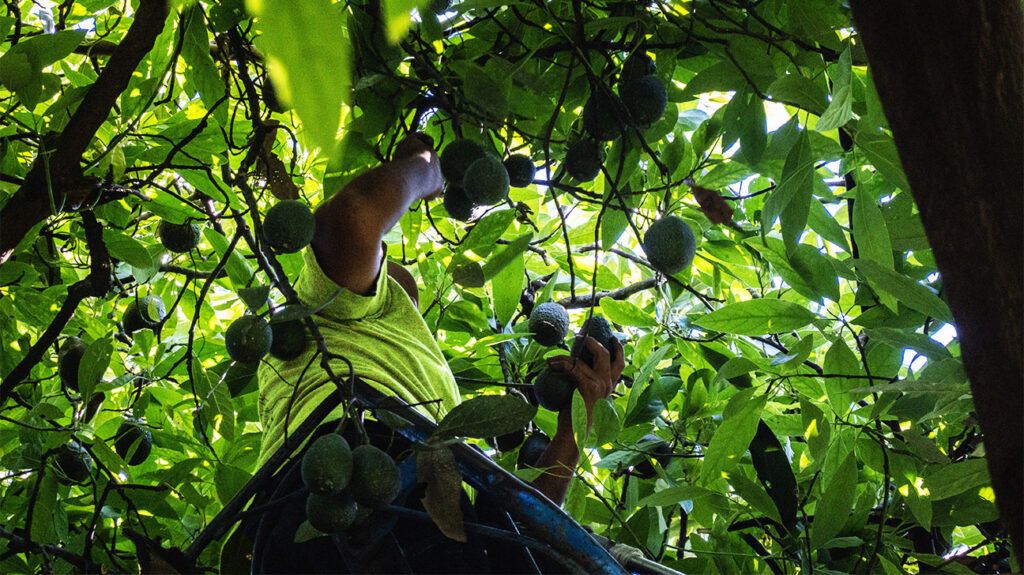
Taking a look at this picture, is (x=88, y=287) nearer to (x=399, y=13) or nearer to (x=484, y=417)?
(x=484, y=417)

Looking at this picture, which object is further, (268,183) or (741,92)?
(268,183)

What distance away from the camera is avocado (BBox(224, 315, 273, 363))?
119 cm

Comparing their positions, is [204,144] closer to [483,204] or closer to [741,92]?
[483,204]

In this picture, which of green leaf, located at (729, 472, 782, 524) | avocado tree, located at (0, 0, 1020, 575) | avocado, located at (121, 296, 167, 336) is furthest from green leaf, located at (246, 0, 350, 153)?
avocado, located at (121, 296, 167, 336)

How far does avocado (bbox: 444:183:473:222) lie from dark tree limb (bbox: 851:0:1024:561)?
92 cm

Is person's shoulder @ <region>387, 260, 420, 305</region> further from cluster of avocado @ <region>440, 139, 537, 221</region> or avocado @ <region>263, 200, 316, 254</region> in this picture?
avocado @ <region>263, 200, 316, 254</region>

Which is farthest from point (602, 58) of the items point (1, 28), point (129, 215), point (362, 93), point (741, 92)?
point (129, 215)

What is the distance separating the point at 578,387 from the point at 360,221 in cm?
49

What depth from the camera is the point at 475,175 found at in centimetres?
126

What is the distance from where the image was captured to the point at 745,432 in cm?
159

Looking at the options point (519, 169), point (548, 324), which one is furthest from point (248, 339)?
point (548, 324)

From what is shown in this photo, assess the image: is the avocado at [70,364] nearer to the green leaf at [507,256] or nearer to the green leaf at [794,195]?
the green leaf at [507,256]

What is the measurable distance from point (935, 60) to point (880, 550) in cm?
154

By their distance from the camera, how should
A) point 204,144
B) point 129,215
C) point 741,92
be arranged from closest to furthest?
1. point 741,92
2. point 204,144
3. point 129,215
